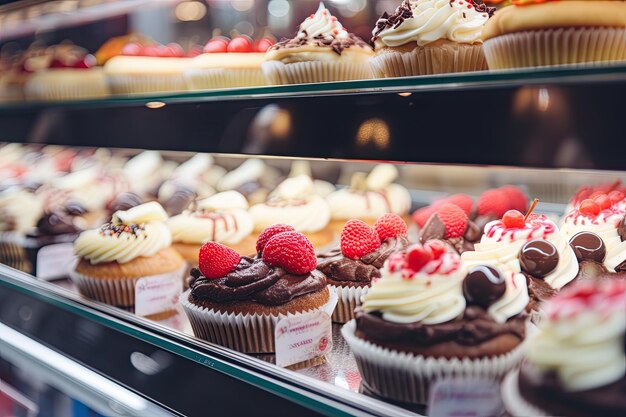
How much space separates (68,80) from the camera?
9.52 feet

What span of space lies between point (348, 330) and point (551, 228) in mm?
645

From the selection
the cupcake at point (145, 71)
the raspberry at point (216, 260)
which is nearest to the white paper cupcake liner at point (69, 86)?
the cupcake at point (145, 71)

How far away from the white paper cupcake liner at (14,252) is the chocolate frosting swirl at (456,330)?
189cm

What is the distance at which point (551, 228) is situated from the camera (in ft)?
6.00

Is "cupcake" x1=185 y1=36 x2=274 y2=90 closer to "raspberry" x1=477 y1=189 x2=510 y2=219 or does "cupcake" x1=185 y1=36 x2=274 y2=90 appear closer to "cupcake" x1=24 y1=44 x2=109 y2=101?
"cupcake" x1=24 y1=44 x2=109 y2=101

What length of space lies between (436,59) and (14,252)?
2.14 metres

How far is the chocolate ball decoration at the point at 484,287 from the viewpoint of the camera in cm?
143

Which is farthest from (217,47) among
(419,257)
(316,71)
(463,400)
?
(463,400)

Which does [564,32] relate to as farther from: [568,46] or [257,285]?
[257,285]

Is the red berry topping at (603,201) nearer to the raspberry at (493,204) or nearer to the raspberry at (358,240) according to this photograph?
the raspberry at (493,204)

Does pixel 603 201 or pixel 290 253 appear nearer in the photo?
pixel 290 253

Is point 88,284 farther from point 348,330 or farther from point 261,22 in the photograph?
point 261,22

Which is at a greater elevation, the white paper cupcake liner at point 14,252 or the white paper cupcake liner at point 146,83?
the white paper cupcake liner at point 146,83

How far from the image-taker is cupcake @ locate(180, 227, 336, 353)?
6.08ft
